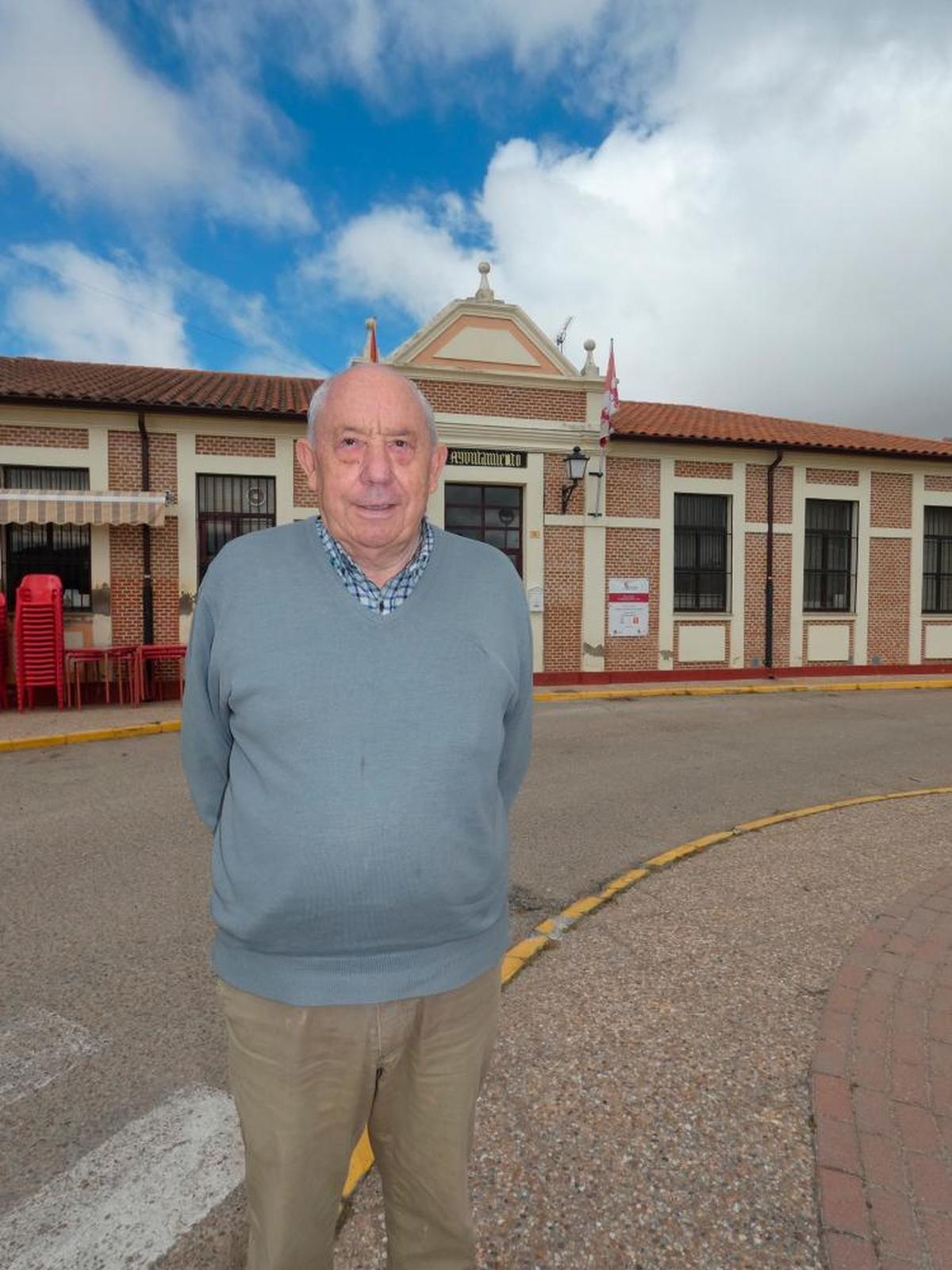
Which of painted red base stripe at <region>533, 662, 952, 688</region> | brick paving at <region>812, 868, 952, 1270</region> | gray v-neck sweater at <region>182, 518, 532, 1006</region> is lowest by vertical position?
brick paving at <region>812, 868, 952, 1270</region>

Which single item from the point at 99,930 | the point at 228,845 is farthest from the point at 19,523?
the point at 228,845

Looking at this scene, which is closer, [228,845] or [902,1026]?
[228,845]

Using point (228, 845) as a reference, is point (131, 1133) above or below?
below

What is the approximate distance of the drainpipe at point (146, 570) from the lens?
44.1 ft

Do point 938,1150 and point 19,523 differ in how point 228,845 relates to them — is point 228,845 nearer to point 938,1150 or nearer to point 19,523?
point 938,1150

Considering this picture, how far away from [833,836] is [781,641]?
12.3 meters

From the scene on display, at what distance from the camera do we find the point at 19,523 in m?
12.5

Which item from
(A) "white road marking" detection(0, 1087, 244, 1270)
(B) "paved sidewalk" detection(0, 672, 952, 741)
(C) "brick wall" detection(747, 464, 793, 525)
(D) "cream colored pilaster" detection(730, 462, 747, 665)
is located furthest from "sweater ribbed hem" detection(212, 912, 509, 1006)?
(C) "brick wall" detection(747, 464, 793, 525)

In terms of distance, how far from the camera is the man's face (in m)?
1.62

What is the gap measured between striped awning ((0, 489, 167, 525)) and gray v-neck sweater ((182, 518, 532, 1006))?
12260 mm

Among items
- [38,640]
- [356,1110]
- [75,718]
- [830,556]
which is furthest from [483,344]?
[356,1110]

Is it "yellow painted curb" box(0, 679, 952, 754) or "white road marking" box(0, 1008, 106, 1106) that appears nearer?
"white road marking" box(0, 1008, 106, 1106)

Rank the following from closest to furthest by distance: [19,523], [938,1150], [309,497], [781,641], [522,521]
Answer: [938,1150]
[19,523]
[309,497]
[522,521]
[781,641]

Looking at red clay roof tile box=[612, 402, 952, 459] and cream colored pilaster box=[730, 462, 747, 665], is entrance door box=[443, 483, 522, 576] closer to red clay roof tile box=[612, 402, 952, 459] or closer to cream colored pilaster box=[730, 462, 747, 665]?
red clay roof tile box=[612, 402, 952, 459]
